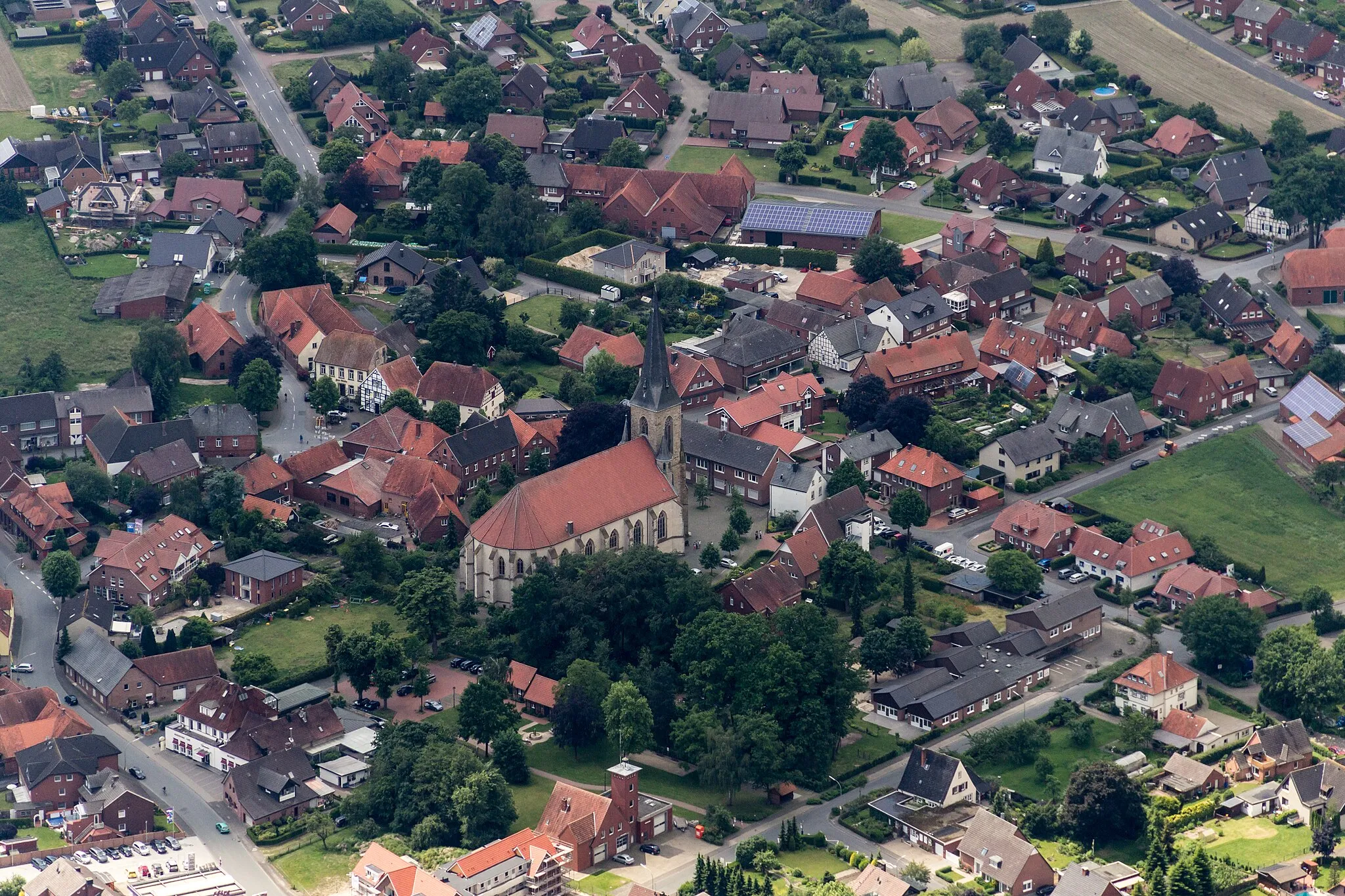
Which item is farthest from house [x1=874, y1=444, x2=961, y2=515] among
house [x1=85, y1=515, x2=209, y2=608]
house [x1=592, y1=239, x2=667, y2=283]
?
house [x1=85, y1=515, x2=209, y2=608]

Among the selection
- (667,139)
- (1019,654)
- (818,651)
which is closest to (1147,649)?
(1019,654)

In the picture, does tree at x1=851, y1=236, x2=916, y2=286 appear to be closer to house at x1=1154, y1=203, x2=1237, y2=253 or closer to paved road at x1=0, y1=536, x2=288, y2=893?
house at x1=1154, y1=203, x2=1237, y2=253

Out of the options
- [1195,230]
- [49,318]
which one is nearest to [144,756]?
[49,318]

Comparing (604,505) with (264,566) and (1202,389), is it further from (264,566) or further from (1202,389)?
(1202,389)

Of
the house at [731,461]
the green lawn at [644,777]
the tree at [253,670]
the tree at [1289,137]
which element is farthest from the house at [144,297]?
the tree at [1289,137]

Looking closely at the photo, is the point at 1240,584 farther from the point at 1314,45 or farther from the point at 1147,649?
the point at 1314,45
